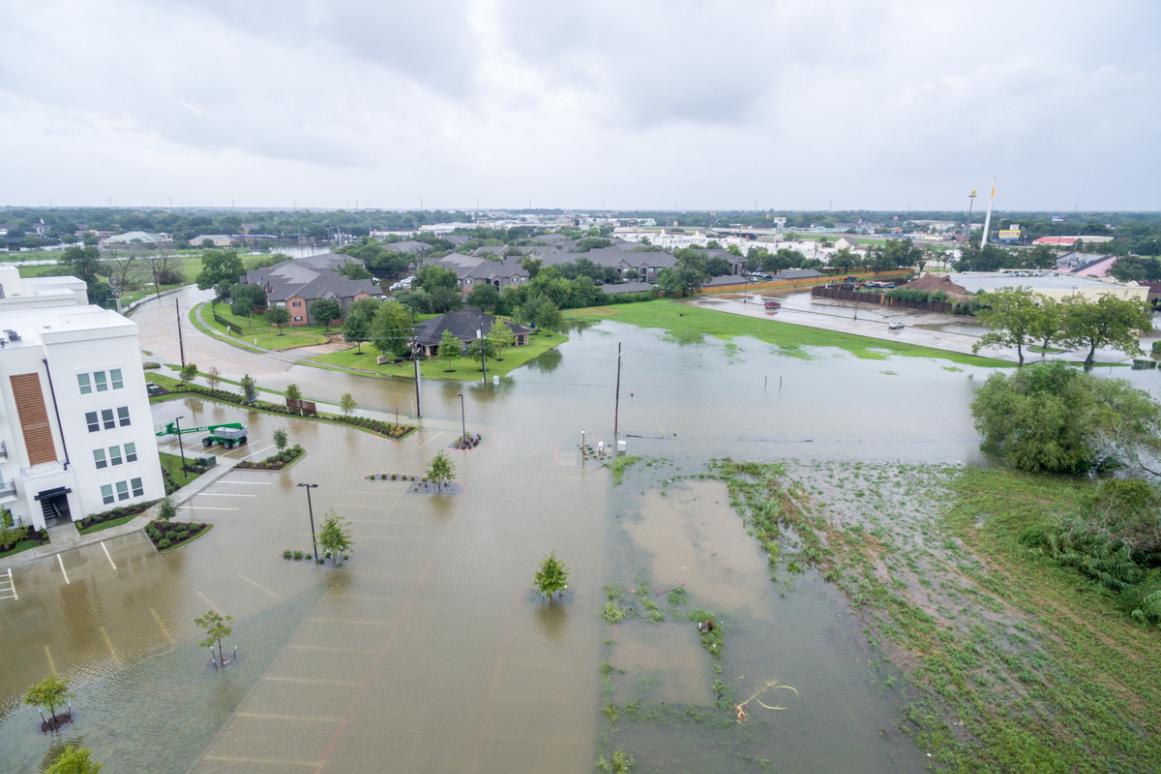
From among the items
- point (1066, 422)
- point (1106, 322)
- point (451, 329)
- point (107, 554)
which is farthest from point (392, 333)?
point (1106, 322)

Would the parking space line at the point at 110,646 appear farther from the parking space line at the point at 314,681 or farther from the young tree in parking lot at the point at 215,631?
the parking space line at the point at 314,681

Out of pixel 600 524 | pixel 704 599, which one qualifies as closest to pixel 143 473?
pixel 600 524

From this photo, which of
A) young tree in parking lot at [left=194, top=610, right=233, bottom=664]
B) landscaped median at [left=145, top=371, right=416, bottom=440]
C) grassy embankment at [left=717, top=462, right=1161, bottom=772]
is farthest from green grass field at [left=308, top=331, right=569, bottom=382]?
young tree in parking lot at [left=194, top=610, right=233, bottom=664]

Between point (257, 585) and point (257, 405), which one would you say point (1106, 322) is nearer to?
point (257, 585)

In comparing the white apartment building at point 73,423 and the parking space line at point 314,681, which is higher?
the white apartment building at point 73,423

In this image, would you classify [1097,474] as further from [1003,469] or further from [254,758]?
[254,758]

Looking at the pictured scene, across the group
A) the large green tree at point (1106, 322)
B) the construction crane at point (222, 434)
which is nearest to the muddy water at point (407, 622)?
the construction crane at point (222, 434)
